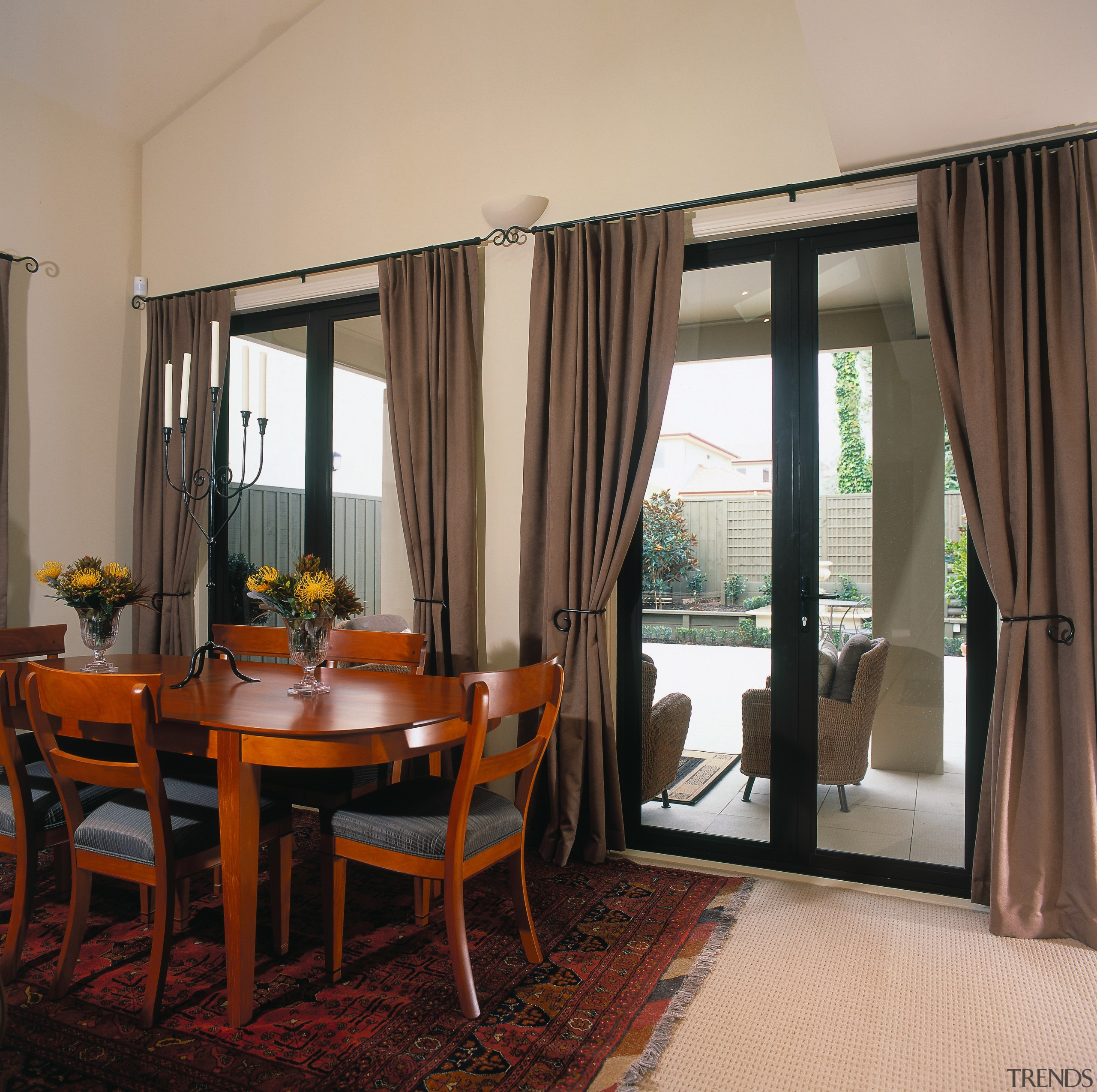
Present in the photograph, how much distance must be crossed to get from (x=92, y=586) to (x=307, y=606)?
3.27 feet

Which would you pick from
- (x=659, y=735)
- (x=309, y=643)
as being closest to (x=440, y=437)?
(x=309, y=643)

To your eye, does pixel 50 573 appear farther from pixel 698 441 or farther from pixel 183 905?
pixel 698 441

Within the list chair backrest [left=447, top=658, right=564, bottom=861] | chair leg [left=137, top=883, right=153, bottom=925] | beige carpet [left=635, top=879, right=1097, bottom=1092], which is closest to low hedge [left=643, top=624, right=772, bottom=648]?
beige carpet [left=635, top=879, right=1097, bottom=1092]

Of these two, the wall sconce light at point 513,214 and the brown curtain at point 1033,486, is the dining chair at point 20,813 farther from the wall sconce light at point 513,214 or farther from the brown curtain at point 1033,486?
the brown curtain at point 1033,486

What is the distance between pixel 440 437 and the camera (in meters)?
3.34

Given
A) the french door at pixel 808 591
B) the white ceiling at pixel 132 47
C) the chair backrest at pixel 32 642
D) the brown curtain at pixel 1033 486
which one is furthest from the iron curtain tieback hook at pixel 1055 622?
the white ceiling at pixel 132 47

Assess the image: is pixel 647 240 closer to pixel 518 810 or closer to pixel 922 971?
pixel 518 810

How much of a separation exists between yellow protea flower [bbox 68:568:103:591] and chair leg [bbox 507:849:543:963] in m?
1.69

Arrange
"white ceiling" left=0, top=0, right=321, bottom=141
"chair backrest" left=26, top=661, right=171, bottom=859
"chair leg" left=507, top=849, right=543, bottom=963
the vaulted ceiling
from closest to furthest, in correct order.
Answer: "chair backrest" left=26, top=661, right=171, bottom=859
the vaulted ceiling
"chair leg" left=507, top=849, right=543, bottom=963
"white ceiling" left=0, top=0, right=321, bottom=141

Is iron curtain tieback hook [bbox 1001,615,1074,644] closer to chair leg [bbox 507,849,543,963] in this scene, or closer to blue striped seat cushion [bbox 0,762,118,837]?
chair leg [bbox 507,849,543,963]

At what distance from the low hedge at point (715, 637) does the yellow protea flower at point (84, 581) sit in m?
2.00

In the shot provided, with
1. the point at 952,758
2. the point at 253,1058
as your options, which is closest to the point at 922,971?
the point at 952,758

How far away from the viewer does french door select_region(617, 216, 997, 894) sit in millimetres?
2764

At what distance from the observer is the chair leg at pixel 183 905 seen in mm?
2391
